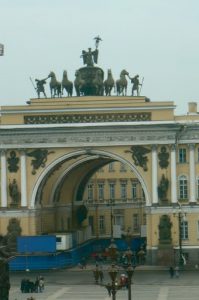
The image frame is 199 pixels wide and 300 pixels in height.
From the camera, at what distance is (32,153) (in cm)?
7225

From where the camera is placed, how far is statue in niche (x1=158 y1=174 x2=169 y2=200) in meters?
70.8

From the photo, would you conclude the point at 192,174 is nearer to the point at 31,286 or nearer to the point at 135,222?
the point at 31,286

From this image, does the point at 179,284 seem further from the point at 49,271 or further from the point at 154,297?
the point at 49,271

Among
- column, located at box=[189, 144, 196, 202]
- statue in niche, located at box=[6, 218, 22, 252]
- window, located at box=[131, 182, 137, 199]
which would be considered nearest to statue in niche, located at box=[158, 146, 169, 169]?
column, located at box=[189, 144, 196, 202]

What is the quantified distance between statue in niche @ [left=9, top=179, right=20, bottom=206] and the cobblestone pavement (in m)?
6.78

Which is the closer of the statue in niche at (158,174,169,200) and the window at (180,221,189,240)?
the statue in niche at (158,174,169,200)

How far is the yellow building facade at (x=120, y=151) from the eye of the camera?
70750 millimetres

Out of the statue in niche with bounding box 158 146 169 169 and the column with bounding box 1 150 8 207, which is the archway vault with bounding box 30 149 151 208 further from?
the column with bounding box 1 150 8 207

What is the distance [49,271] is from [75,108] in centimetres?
1266

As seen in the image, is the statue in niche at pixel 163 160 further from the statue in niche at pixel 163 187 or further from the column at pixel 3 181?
the column at pixel 3 181

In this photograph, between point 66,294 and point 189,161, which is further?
point 189,161

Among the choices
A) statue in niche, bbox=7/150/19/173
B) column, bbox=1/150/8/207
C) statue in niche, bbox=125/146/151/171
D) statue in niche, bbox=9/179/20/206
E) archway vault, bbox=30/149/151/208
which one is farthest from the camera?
statue in niche, bbox=7/150/19/173

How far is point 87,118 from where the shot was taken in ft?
235

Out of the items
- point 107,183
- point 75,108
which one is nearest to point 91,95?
point 75,108
